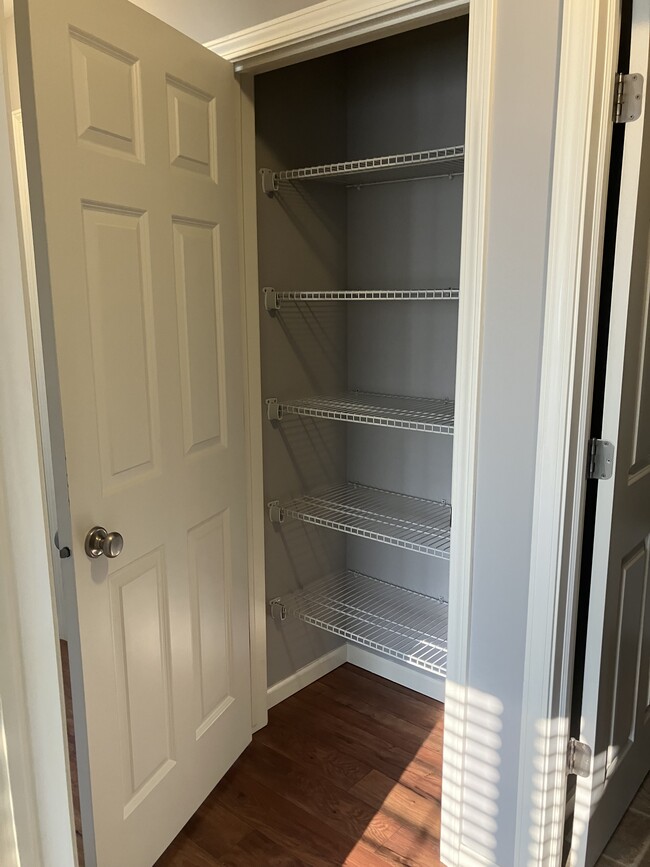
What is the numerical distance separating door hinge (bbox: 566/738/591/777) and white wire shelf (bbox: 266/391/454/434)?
2.77 feet

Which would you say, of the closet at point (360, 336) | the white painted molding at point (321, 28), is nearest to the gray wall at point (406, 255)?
the closet at point (360, 336)

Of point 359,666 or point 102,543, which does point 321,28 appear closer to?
point 102,543

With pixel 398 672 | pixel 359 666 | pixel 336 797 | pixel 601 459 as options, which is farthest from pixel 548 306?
pixel 359 666

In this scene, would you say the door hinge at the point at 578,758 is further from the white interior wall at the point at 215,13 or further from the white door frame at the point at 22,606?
the white interior wall at the point at 215,13

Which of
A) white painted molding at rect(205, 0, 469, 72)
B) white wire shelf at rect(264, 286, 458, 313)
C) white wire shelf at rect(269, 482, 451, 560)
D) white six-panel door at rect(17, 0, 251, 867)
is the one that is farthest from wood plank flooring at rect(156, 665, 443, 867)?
white painted molding at rect(205, 0, 469, 72)

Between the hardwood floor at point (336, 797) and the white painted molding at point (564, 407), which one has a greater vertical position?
the white painted molding at point (564, 407)

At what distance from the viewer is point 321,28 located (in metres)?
1.69

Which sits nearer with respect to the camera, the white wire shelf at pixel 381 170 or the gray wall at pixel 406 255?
the white wire shelf at pixel 381 170

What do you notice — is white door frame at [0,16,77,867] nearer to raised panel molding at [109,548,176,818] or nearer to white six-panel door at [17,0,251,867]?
white six-panel door at [17,0,251,867]

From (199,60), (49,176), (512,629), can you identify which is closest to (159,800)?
(512,629)

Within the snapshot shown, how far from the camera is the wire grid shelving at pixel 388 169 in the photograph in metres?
1.89

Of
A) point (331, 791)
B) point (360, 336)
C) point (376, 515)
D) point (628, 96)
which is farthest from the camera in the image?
point (360, 336)

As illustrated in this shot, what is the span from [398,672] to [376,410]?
111 centimetres

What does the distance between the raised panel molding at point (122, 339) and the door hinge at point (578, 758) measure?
49.0 inches
